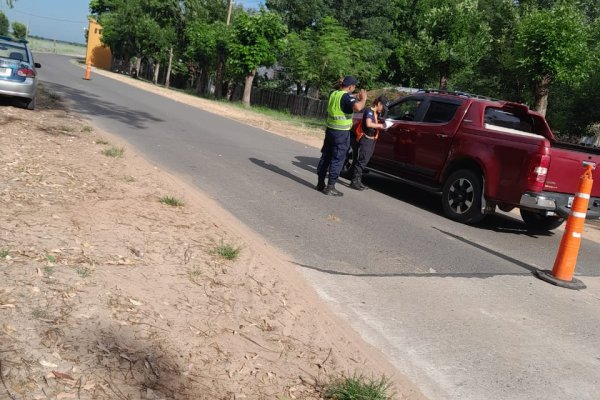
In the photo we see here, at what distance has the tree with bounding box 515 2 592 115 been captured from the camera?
59.2 feet

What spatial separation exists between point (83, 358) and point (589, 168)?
5489mm

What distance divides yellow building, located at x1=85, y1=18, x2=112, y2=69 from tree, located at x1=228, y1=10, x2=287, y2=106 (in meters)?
49.4

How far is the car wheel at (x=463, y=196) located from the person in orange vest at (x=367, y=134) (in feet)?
5.40

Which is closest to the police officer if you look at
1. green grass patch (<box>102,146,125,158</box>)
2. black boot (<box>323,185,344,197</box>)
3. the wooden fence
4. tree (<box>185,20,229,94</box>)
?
black boot (<box>323,185,344,197</box>)

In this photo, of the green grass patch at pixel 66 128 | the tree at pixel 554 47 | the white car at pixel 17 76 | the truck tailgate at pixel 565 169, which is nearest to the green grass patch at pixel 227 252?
the truck tailgate at pixel 565 169

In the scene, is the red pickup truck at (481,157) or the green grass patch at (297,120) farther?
the green grass patch at (297,120)

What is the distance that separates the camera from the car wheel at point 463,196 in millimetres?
8695

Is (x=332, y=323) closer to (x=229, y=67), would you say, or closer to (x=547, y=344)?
(x=547, y=344)

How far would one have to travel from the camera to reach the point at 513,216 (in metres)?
10.7

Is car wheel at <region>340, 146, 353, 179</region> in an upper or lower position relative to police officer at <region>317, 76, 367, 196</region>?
lower

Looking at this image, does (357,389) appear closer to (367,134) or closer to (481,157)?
(481,157)

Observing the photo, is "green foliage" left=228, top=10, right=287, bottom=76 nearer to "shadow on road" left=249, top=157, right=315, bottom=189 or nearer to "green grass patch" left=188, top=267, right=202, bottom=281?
"shadow on road" left=249, top=157, right=315, bottom=189

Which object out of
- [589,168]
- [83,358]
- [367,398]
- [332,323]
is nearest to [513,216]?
[589,168]

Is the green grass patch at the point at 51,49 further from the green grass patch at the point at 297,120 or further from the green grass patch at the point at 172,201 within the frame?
the green grass patch at the point at 172,201
